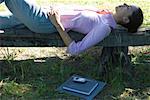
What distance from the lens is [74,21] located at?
4.34 meters

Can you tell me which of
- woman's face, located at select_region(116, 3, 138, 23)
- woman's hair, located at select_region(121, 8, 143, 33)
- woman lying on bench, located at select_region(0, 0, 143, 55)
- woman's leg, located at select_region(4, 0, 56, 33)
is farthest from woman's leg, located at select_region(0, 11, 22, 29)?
woman's hair, located at select_region(121, 8, 143, 33)

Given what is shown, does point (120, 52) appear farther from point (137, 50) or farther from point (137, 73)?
point (137, 50)

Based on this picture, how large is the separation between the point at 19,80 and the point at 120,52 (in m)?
1.10

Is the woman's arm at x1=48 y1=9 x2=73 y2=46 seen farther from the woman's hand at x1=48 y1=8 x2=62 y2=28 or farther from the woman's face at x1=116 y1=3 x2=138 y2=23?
the woman's face at x1=116 y1=3 x2=138 y2=23

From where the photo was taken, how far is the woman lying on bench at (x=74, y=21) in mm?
4156

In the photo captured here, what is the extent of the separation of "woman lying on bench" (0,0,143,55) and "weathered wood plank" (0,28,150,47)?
6 cm

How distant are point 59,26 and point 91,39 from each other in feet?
1.23

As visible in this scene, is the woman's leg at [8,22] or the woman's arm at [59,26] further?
the woman's leg at [8,22]

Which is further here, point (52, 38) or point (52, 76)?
point (52, 76)

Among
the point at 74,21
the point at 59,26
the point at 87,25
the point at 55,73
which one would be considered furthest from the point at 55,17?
the point at 55,73

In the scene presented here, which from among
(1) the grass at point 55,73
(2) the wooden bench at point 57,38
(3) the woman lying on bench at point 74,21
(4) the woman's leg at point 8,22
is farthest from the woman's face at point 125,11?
(4) the woman's leg at point 8,22

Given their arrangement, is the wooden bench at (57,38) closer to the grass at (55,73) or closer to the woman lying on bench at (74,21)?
the woman lying on bench at (74,21)

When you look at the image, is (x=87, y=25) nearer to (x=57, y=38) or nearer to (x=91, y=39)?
(x=91, y=39)

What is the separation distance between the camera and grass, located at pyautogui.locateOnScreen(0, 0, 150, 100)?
411cm
